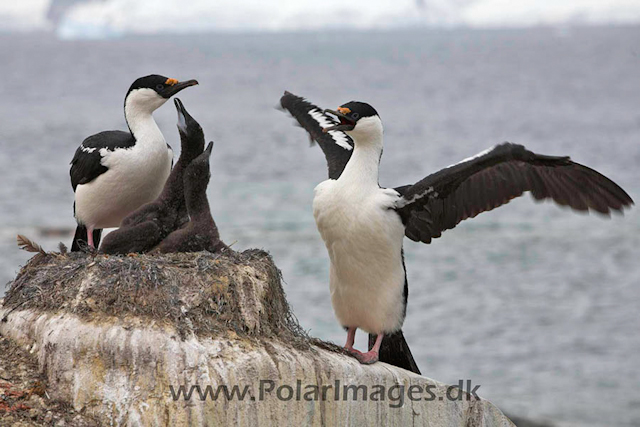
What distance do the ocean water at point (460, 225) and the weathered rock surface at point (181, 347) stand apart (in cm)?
1112

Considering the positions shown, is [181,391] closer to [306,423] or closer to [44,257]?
[306,423]

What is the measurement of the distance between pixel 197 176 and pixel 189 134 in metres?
0.51

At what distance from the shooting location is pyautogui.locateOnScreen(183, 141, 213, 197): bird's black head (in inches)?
299

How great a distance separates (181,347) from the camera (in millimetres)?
6484

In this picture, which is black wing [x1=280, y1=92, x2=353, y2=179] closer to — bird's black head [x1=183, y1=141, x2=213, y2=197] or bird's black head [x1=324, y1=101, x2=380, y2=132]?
bird's black head [x1=324, y1=101, x2=380, y2=132]

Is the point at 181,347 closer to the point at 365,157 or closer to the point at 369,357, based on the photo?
the point at 369,357

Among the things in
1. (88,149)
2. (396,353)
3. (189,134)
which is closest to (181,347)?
(189,134)

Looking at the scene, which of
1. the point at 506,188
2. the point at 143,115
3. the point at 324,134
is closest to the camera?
the point at 506,188

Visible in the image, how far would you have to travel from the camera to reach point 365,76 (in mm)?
93500

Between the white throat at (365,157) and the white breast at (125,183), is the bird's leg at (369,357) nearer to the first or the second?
the white throat at (365,157)

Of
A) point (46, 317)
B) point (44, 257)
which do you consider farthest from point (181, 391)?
point (44, 257)

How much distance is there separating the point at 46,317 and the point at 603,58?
11386 centimetres

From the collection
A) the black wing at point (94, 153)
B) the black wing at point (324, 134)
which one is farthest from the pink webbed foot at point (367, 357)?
the black wing at point (94, 153)

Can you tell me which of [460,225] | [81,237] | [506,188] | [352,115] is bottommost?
[81,237]
